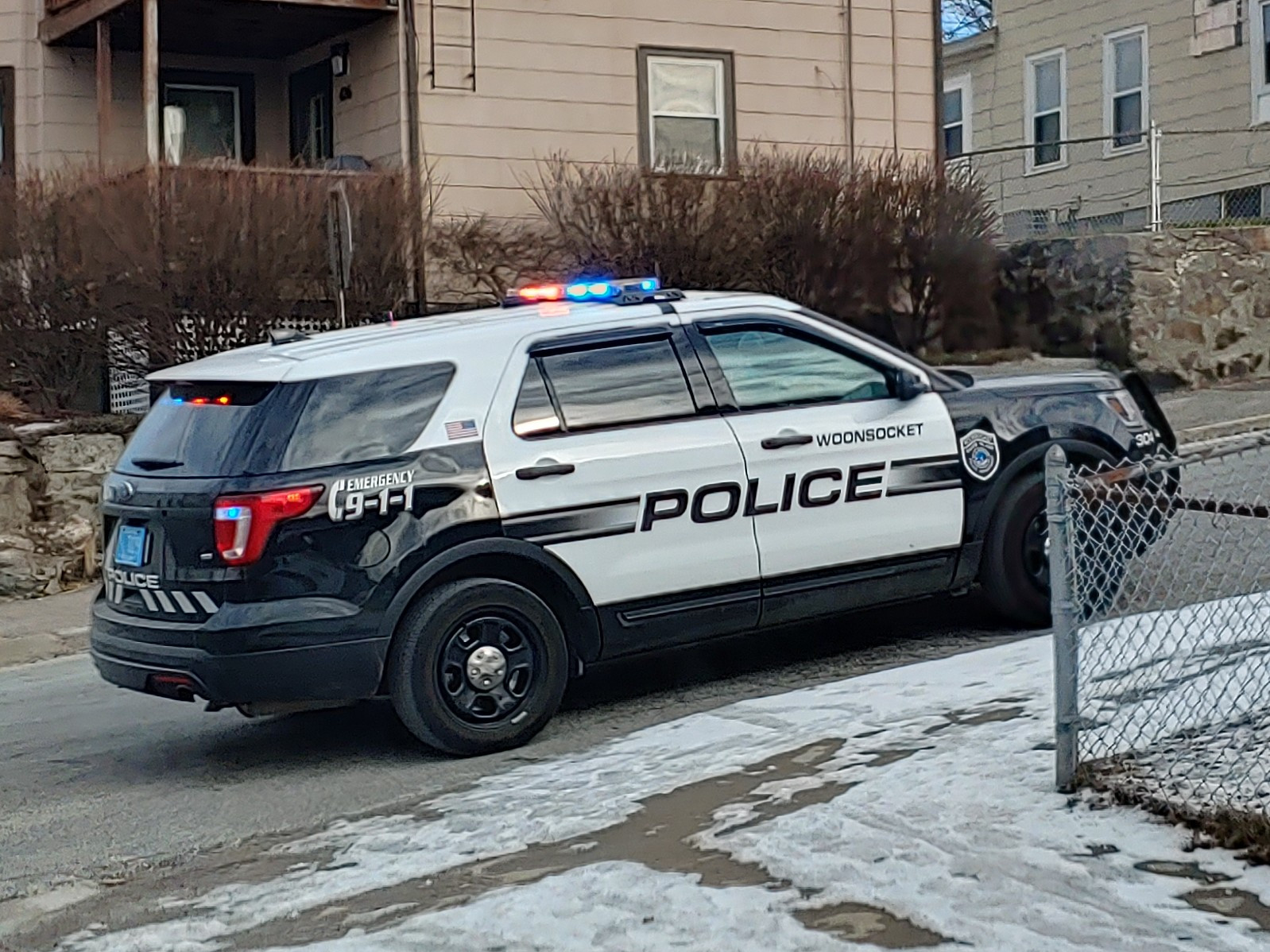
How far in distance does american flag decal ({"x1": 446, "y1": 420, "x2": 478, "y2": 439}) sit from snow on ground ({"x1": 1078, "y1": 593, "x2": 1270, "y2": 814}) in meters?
2.46

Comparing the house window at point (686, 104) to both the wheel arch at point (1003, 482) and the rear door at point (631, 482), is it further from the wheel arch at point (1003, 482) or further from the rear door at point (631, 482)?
the rear door at point (631, 482)

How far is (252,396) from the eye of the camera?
7.01 meters

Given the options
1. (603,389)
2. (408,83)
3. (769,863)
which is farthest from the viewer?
(408,83)

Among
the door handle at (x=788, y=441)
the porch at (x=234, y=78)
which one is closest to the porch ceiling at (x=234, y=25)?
the porch at (x=234, y=78)

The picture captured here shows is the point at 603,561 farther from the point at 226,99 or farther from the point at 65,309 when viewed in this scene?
the point at 226,99

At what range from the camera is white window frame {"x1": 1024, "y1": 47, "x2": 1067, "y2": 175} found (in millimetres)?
26922

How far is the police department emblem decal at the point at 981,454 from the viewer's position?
26.5ft

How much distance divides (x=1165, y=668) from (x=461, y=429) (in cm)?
278

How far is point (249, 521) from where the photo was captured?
21.9 ft

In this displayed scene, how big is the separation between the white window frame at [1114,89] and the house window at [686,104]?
759 cm

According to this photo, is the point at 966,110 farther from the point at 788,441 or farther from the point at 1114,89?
the point at 788,441

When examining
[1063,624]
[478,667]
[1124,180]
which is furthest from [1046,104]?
[1063,624]

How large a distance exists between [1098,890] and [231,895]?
2.55m

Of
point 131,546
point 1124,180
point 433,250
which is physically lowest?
point 131,546
